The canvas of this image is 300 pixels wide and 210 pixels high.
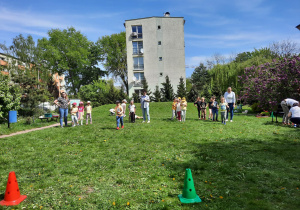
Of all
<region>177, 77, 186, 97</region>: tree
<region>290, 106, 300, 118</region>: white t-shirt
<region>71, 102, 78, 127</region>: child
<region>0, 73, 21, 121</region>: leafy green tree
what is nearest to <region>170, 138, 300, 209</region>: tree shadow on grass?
<region>290, 106, 300, 118</region>: white t-shirt

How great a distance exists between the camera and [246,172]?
17.6ft

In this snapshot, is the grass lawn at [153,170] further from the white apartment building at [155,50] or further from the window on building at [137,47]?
the window on building at [137,47]

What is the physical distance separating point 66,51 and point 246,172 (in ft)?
159

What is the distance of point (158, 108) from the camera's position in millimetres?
31500

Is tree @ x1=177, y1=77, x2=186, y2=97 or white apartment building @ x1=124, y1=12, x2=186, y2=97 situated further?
white apartment building @ x1=124, y1=12, x2=186, y2=97

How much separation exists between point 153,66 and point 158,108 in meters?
14.2

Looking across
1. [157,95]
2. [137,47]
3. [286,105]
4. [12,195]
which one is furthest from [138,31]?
[12,195]

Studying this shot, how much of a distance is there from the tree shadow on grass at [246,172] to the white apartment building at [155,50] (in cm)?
3550

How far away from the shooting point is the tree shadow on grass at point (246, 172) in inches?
158

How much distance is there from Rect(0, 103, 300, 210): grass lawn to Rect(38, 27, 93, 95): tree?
40.0m

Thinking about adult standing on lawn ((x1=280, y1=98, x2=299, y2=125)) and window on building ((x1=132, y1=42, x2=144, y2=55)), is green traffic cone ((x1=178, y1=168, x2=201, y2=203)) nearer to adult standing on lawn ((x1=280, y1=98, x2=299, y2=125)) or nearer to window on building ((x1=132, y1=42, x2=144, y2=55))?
adult standing on lawn ((x1=280, y1=98, x2=299, y2=125))

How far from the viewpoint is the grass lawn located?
4.10 meters

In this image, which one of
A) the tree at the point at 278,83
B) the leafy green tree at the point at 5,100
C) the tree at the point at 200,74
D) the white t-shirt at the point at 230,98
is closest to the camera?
the white t-shirt at the point at 230,98

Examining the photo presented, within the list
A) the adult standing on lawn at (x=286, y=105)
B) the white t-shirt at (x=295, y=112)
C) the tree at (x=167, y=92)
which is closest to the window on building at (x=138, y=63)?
the tree at (x=167, y=92)
